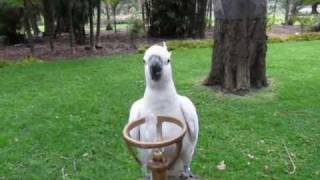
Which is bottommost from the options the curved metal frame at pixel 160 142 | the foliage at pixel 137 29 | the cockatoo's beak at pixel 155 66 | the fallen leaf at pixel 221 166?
the fallen leaf at pixel 221 166

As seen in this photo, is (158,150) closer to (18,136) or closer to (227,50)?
(18,136)

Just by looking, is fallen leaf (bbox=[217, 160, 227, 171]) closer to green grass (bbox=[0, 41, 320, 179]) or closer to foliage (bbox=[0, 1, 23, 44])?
green grass (bbox=[0, 41, 320, 179])

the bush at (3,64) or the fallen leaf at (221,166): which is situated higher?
the bush at (3,64)

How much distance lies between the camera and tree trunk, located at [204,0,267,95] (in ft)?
24.6

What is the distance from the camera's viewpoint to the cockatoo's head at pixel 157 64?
2.88m

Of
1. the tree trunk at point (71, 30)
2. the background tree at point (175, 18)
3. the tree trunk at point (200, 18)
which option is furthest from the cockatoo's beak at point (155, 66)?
the background tree at point (175, 18)

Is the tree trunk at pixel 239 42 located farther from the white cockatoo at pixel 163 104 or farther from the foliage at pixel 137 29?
the foliage at pixel 137 29

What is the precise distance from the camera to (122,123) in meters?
6.48

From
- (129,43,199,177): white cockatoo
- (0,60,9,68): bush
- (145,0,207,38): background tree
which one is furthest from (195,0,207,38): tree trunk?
(129,43,199,177): white cockatoo

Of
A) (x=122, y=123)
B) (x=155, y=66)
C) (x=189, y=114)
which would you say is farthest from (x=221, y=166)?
(x=155, y=66)

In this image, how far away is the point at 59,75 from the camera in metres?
9.68

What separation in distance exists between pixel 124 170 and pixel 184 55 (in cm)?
701

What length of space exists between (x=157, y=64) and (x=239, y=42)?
191 inches

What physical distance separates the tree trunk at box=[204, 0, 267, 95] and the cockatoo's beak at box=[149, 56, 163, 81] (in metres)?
4.79
